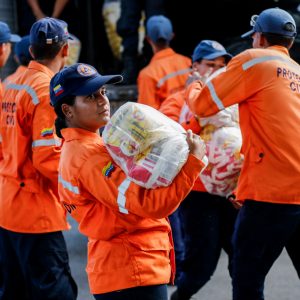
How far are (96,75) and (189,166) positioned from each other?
60 centimetres

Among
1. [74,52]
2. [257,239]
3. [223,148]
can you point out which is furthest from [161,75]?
[257,239]

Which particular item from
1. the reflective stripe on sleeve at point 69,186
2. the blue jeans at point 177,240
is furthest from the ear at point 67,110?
the blue jeans at point 177,240

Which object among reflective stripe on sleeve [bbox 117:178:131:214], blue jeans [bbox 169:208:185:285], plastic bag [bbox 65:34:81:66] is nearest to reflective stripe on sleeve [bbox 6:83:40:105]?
reflective stripe on sleeve [bbox 117:178:131:214]

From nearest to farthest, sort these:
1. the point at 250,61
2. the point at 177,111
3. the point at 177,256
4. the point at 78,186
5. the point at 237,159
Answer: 1. the point at 78,186
2. the point at 250,61
3. the point at 237,159
4. the point at 177,111
5. the point at 177,256

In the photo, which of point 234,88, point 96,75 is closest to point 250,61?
point 234,88

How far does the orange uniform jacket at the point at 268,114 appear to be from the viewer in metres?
3.11

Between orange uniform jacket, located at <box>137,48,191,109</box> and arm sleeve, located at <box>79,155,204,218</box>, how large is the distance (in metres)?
2.95

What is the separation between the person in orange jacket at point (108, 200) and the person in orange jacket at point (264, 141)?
Result: 2.47 feet

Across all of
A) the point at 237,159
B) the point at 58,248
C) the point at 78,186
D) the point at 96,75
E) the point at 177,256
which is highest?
the point at 96,75

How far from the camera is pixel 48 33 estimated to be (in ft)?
11.2

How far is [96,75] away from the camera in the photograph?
8.36ft

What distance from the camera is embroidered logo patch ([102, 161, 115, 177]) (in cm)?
231

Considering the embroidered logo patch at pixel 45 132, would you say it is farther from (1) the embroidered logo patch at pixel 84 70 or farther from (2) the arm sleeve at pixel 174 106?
(2) the arm sleeve at pixel 174 106

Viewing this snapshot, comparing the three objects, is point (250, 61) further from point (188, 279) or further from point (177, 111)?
point (188, 279)
